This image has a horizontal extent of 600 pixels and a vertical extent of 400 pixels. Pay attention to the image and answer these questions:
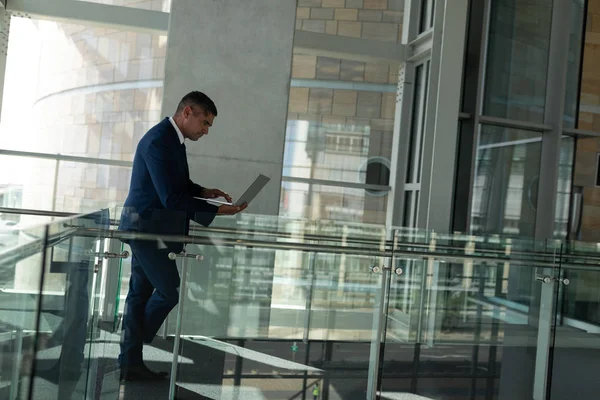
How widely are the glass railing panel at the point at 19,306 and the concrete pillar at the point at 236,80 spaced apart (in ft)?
16.5

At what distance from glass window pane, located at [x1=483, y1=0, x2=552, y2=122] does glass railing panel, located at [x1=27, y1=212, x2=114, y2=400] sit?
263 inches

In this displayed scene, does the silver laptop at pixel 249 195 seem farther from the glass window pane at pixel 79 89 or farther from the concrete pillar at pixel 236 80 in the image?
the glass window pane at pixel 79 89

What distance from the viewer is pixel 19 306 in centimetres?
232

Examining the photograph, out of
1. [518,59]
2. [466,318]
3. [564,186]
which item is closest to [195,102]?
[466,318]

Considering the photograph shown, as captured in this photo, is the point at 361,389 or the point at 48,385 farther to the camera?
the point at 361,389

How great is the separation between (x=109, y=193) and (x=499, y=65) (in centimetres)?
552

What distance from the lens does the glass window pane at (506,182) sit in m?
9.33

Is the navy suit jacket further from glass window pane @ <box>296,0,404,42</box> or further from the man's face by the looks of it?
glass window pane @ <box>296,0,404,42</box>

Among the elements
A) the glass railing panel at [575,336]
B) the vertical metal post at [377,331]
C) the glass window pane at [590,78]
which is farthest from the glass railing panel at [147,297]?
the glass window pane at [590,78]

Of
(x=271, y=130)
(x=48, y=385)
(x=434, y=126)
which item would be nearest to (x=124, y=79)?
(x=271, y=130)

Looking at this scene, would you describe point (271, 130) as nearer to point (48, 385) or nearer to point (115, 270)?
point (115, 270)

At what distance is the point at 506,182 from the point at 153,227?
629 cm

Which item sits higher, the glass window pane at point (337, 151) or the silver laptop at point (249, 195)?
the glass window pane at point (337, 151)

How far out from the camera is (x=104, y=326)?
169 inches
